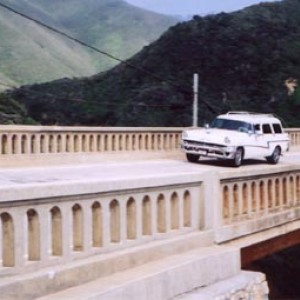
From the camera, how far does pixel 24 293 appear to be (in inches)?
233

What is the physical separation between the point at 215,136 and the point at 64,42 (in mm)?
127980

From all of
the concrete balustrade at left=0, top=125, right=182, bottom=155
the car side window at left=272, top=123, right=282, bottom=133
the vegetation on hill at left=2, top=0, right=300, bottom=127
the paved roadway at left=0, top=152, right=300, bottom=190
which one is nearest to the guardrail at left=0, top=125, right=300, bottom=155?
the concrete balustrade at left=0, top=125, right=182, bottom=155

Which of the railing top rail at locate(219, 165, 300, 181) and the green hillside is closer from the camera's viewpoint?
the railing top rail at locate(219, 165, 300, 181)

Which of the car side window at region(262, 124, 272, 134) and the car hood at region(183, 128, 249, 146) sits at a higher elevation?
the car side window at region(262, 124, 272, 134)

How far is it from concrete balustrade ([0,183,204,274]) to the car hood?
12197 mm

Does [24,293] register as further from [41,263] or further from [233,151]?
[233,151]

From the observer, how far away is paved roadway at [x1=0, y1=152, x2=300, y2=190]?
1483 centimetres

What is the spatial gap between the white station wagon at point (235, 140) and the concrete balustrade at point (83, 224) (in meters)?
12.2

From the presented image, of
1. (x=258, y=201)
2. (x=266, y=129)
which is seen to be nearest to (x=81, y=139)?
(x=266, y=129)

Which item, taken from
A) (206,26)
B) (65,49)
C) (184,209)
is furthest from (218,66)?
(65,49)

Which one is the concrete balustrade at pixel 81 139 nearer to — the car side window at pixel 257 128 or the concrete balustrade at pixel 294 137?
the car side window at pixel 257 128

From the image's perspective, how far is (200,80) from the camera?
61219 millimetres

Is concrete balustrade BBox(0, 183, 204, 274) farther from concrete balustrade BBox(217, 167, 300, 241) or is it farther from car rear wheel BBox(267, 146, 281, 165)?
car rear wheel BBox(267, 146, 281, 165)

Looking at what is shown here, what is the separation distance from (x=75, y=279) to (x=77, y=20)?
189 meters
